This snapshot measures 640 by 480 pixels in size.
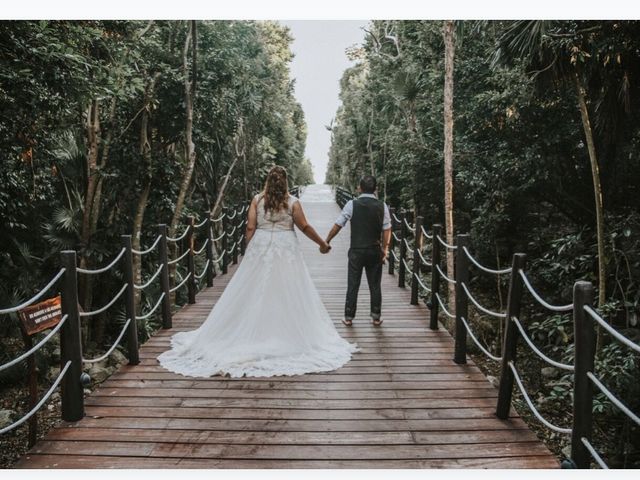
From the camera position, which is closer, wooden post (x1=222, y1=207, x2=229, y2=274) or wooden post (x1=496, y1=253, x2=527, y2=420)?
wooden post (x1=496, y1=253, x2=527, y2=420)

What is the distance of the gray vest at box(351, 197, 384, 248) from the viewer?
597 cm

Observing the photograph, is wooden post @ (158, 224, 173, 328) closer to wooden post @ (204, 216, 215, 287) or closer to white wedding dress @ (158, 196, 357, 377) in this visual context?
→ white wedding dress @ (158, 196, 357, 377)

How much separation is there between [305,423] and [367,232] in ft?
9.17

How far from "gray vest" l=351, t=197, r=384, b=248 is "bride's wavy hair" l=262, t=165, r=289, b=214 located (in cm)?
101

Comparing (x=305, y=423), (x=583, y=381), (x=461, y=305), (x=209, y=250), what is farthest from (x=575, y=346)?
(x=209, y=250)

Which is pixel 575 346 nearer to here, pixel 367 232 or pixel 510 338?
pixel 510 338

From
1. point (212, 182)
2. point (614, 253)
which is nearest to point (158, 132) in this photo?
point (212, 182)

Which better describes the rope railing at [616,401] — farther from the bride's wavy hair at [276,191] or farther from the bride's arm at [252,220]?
the bride's arm at [252,220]

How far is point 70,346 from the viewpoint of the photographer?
371cm

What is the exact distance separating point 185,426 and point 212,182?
49.9ft

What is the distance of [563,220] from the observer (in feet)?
39.2

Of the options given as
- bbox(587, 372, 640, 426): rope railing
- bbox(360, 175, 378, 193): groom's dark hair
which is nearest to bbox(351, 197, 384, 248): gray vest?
bbox(360, 175, 378, 193): groom's dark hair

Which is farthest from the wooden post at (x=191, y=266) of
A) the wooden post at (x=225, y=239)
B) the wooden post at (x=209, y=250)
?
the wooden post at (x=225, y=239)

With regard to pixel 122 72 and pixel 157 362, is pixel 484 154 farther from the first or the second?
pixel 157 362
